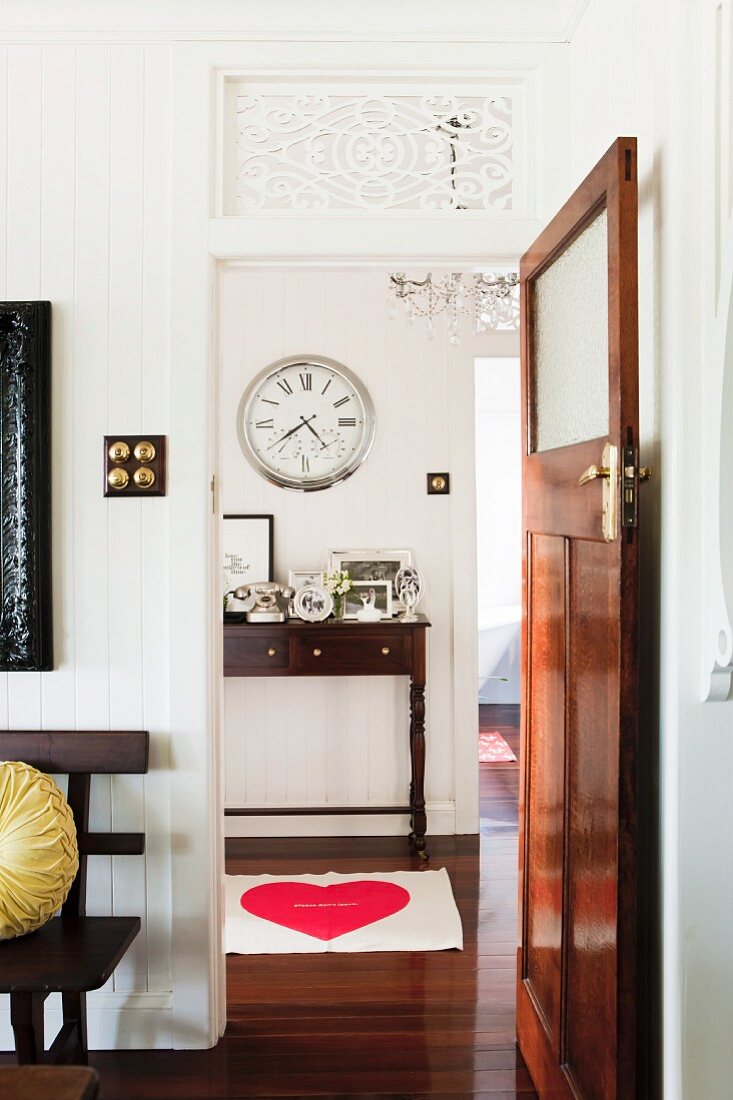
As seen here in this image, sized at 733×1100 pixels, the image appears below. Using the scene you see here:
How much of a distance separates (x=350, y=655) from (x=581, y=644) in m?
2.00

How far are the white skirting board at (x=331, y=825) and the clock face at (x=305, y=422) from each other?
1.45 meters

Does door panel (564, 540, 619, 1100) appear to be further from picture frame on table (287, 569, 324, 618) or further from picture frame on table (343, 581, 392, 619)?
picture frame on table (287, 569, 324, 618)

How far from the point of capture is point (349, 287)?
4.10m

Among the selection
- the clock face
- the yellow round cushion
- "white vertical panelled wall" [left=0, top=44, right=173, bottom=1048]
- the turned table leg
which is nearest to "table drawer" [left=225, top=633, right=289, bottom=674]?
the turned table leg

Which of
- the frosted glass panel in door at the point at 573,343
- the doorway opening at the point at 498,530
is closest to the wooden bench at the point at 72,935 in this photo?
the frosted glass panel in door at the point at 573,343

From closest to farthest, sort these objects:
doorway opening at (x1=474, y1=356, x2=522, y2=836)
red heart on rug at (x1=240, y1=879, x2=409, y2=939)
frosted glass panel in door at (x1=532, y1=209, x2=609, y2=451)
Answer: frosted glass panel in door at (x1=532, y1=209, x2=609, y2=451) → red heart on rug at (x1=240, y1=879, x2=409, y2=939) → doorway opening at (x1=474, y1=356, x2=522, y2=836)

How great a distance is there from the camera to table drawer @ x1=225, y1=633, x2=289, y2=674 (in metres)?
3.78

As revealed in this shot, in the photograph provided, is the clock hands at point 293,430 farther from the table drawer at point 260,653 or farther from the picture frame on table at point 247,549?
the table drawer at point 260,653

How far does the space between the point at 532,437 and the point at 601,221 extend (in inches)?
26.5

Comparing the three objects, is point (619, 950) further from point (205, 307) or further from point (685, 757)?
point (205, 307)

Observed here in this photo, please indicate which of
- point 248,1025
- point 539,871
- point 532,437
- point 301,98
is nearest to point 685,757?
point 539,871

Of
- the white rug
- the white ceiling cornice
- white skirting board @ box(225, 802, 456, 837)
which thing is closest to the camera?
the white ceiling cornice

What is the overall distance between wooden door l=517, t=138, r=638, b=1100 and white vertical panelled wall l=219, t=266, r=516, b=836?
1.71 meters

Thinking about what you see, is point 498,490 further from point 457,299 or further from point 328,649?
point 328,649
